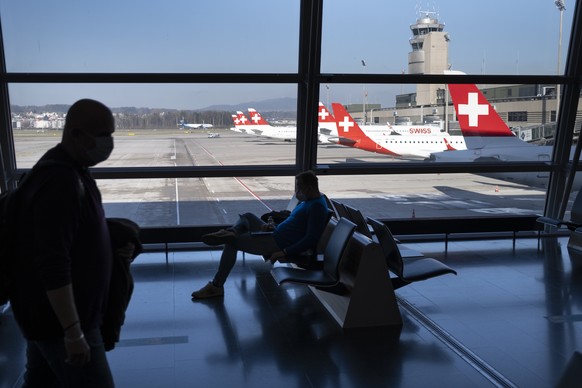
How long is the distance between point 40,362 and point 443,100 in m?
6.92

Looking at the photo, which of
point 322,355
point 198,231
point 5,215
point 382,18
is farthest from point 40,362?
point 382,18

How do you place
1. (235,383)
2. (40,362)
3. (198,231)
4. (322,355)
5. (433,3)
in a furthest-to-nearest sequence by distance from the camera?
(433,3) < (198,231) < (322,355) < (235,383) < (40,362)

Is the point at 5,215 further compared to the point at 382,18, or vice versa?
the point at 382,18

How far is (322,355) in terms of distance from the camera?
4.00m

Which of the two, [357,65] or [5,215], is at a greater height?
[357,65]

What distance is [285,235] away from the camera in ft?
17.1

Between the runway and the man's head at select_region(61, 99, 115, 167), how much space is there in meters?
5.24

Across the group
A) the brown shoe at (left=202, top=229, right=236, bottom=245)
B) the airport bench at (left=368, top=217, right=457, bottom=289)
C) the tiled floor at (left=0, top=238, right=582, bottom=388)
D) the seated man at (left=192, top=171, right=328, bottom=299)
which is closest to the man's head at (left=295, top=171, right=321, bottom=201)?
the seated man at (left=192, top=171, right=328, bottom=299)

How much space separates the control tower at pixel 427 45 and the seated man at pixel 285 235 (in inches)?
122

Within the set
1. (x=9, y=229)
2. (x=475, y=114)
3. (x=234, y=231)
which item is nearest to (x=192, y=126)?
(x=234, y=231)

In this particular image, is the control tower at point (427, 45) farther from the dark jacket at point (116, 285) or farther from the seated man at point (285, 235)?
the dark jacket at point (116, 285)

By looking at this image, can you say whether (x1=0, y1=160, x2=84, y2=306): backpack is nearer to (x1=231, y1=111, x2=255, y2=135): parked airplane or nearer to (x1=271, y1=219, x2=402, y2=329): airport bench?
(x1=271, y1=219, x2=402, y2=329): airport bench

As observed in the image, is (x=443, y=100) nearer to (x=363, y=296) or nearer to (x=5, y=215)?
(x=363, y=296)

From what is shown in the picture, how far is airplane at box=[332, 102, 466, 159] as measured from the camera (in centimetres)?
796
